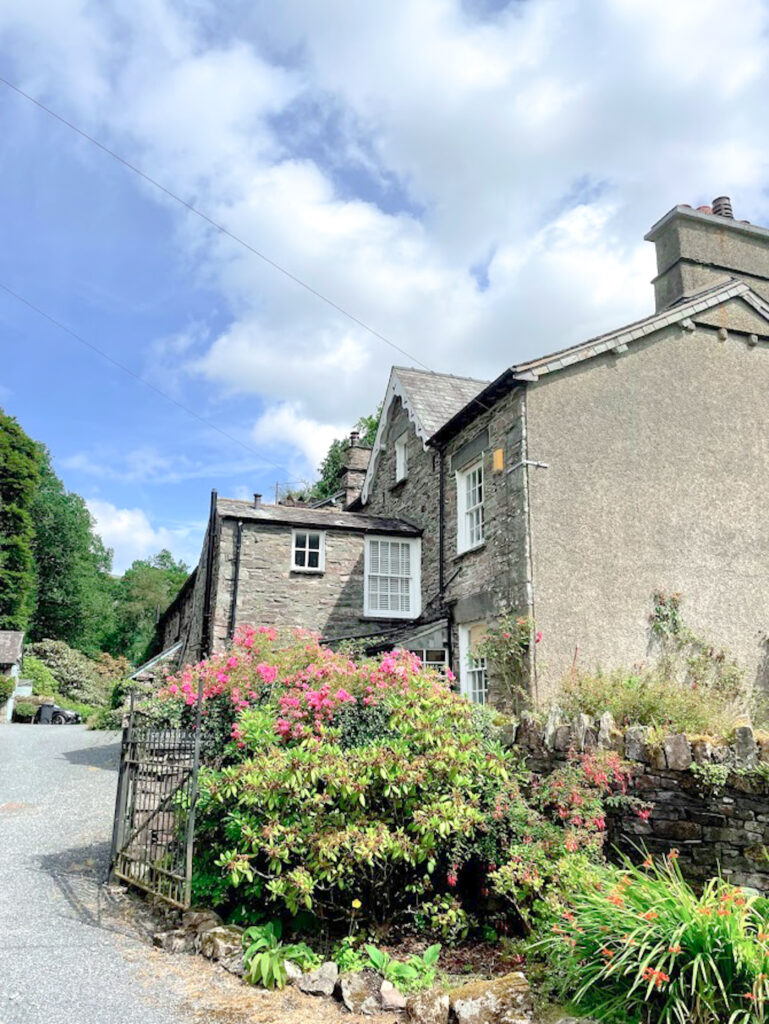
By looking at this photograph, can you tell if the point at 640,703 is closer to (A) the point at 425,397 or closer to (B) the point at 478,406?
(B) the point at 478,406

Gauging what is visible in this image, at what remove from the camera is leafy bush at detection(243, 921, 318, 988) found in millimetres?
5578

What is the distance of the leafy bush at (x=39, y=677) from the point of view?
126 ft

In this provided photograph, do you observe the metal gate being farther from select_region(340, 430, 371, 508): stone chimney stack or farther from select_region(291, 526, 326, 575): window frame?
select_region(340, 430, 371, 508): stone chimney stack

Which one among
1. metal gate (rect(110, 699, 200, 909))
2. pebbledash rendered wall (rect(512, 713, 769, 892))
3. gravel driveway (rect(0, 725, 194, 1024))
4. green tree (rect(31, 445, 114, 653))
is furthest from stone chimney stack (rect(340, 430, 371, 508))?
green tree (rect(31, 445, 114, 653))

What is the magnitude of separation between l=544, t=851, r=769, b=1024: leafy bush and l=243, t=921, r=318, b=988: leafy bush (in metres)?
2.06

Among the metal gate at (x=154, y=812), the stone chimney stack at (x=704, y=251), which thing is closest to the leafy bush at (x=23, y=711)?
the metal gate at (x=154, y=812)

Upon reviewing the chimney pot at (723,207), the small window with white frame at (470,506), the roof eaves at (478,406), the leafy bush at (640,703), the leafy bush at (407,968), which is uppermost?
the chimney pot at (723,207)

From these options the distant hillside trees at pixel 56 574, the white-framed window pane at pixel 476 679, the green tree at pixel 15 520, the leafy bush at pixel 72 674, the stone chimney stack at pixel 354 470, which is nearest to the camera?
the white-framed window pane at pixel 476 679

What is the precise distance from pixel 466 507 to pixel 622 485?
3.28m

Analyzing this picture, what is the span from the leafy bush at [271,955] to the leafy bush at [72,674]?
37.7 metres

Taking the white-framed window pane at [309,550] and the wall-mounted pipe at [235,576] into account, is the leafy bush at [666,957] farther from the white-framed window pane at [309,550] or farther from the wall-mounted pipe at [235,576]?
the white-framed window pane at [309,550]

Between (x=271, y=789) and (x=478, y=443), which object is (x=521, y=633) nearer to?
(x=478, y=443)

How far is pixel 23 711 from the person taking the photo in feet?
103

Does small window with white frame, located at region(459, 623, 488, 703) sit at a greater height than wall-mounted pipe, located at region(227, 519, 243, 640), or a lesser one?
lesser
